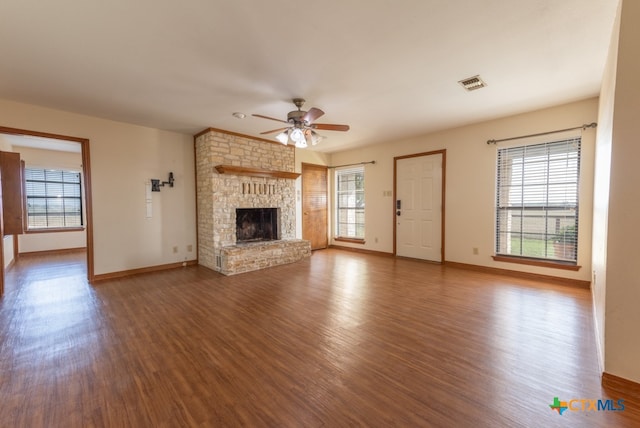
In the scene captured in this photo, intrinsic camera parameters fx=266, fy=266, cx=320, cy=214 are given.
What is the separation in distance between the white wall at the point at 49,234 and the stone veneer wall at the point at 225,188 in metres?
4.36

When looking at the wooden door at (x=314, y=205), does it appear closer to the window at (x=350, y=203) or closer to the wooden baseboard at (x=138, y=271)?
the window at (x=350, y=203)

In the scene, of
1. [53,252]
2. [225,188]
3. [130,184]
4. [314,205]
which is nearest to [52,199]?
[53,252]

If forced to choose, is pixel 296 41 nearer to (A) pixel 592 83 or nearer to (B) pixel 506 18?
(B) pixel 506 18

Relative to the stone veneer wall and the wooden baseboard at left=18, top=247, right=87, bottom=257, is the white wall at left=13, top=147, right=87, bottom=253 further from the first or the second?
the stone veneer wall

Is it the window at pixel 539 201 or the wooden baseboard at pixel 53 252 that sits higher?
the window at pixel 539 201

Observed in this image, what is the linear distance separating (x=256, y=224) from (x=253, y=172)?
1258 millimetres

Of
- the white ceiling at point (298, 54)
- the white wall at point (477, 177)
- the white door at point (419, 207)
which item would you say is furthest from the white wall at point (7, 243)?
the white door at point (419, 207)

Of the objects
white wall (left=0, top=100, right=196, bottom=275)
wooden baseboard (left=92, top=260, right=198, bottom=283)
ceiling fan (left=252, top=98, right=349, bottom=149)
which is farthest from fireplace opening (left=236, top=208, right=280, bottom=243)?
ceiling fan (left=252, top=98, right=349, bottom=149)

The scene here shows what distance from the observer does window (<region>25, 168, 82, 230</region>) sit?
264 inches

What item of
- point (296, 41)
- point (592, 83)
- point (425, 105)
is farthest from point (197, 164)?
point (592, 83)

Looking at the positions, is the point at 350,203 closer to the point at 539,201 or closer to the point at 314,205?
the point at 314,205

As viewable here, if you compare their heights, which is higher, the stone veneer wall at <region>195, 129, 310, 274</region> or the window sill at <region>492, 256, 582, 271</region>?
the stone veneer wall at <region>195, 129, 310, 274</region>

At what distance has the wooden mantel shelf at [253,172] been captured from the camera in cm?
482

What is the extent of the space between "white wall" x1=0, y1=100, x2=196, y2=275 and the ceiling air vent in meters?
4.86
